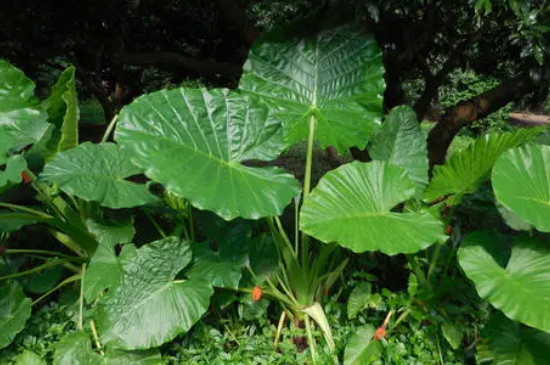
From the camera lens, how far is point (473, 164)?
1.55 m

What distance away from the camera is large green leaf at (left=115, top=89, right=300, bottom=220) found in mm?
1331

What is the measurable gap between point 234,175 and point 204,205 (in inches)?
7.4

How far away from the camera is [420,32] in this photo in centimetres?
230

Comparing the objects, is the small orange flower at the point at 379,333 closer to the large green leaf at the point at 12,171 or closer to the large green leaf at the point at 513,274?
the large green leaf at the point at 513,274

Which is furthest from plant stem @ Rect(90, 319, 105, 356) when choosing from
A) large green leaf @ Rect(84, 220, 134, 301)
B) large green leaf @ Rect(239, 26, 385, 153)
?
large green leaf @ Rect(239, 26, 385, 153)

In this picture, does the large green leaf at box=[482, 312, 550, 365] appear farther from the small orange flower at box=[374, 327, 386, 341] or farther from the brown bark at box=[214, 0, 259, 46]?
the brown bark at box=[214, 0, 259, 46]

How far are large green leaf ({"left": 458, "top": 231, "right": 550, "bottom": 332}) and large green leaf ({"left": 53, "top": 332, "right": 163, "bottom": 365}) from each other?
1016 millimetres

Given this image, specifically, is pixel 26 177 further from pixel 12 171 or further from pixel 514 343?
pixel 514 343

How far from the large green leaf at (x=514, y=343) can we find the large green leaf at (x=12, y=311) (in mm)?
1523

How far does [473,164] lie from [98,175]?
1235mm

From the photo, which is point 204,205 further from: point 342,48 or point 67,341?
point 342,48

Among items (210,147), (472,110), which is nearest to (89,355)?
(210,147)

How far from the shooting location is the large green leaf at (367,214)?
1.29 meters

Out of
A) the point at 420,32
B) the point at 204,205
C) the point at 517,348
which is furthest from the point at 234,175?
the point at 420,32
